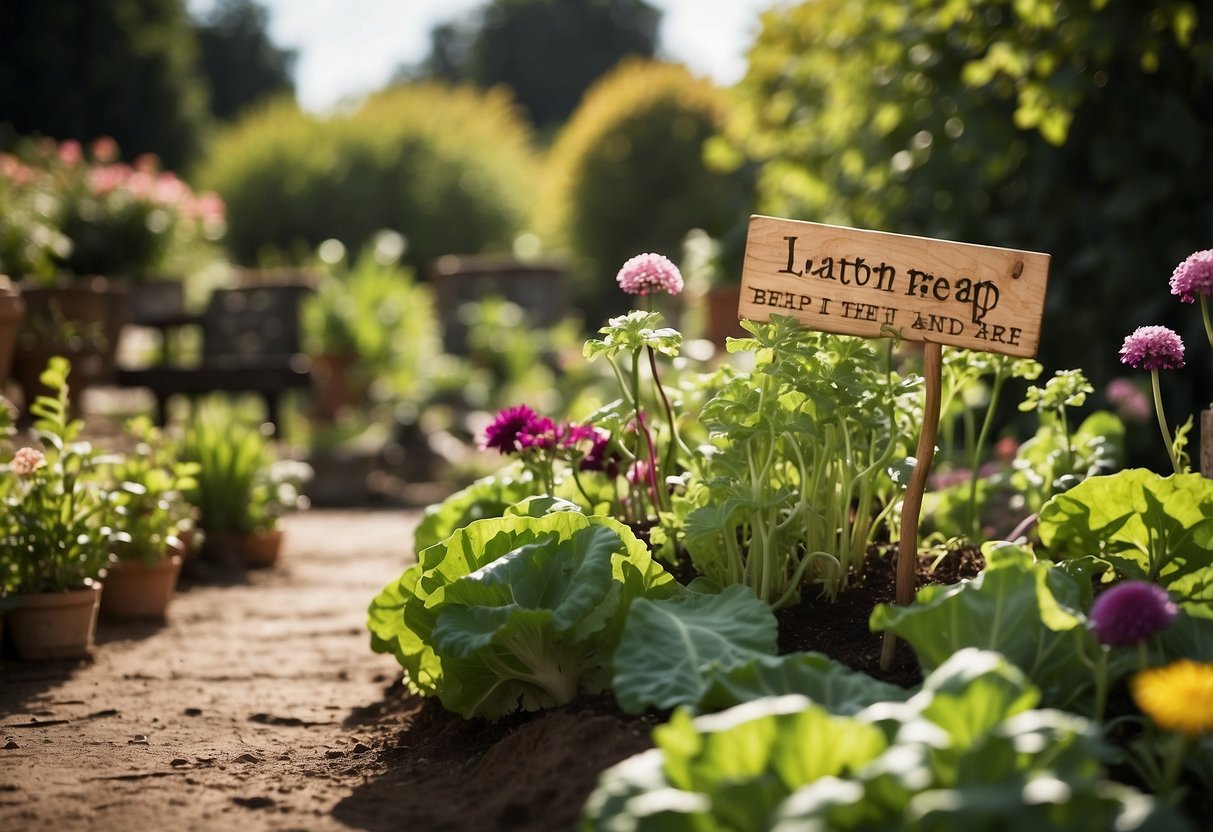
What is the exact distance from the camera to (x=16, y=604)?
291cm

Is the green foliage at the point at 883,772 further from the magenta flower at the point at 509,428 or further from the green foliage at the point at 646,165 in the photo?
Result: the green foliage at the point at 646,165

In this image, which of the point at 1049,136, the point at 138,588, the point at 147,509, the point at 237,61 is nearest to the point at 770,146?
the point at 1049,136

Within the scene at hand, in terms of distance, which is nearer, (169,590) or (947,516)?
(947,516)

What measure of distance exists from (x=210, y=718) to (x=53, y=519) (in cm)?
74

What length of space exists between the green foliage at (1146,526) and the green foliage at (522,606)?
0.77 metres

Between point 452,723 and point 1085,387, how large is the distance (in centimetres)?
150

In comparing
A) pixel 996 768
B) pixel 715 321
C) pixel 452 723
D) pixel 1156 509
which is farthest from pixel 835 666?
pixel 715 321

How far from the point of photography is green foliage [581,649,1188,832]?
131cm

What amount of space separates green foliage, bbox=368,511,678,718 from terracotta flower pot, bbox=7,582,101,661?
113 centimetres

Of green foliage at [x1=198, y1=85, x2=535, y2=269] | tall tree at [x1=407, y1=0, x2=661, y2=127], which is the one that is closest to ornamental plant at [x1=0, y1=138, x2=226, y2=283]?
green foliage at [x1=198, y1=85, x2=535, y2=269]

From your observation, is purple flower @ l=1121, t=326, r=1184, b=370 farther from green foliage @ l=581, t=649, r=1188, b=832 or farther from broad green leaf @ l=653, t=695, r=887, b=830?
broad green leaf @ l=653, t=695, r=887, b=830

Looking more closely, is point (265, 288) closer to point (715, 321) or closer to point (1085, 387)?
point (715, 321)

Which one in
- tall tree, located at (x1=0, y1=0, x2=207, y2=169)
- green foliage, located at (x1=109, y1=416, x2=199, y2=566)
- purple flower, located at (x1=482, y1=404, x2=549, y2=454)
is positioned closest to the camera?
purple flower, located at (x1=482, y1=404, x2=549, y2=454)

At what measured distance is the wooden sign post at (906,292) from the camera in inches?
83.0
